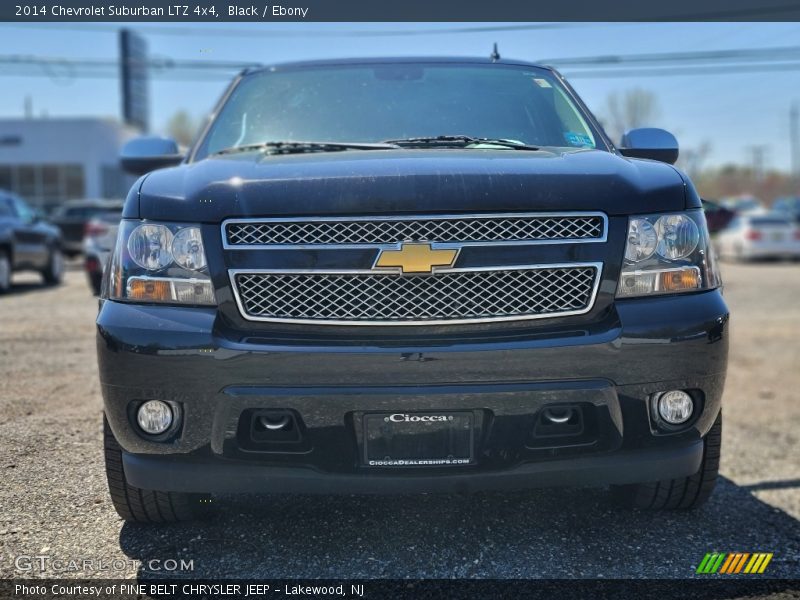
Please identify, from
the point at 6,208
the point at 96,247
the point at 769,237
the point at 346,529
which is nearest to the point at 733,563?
the point at 346,529

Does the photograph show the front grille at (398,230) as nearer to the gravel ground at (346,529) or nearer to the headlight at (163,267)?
the headlight at (163,267)

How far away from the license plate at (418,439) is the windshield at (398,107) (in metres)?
1.52

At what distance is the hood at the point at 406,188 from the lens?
8.75 ft

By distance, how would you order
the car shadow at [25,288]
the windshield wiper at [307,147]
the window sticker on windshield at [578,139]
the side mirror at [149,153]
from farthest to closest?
the car shadow at [25,288] → the side mirror at [149,153] → the window sticker on windshield at [578,139] → the windshield wiper at [307,147]

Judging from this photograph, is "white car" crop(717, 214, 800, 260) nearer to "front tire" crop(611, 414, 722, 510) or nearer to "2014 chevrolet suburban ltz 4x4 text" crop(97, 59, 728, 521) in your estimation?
"front tire" crop(611, 414, 722, 510)

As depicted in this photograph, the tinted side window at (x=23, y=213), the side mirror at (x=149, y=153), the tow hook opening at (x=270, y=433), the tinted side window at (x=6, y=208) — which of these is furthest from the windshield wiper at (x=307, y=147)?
the tinted side window at (x=23, y=213)

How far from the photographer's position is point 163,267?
2719mm

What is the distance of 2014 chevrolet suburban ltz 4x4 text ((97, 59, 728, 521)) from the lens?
2.57 m

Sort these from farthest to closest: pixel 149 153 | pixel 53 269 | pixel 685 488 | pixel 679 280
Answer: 1. pixel 53 269
2. pixel 149 153
3. pixel 685 488
4. pixel 679 280

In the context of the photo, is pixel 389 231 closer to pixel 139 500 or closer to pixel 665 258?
pixel 665 258

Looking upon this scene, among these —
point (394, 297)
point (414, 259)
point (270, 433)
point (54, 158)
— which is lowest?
point (54, 158)

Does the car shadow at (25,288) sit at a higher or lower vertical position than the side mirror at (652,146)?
lower

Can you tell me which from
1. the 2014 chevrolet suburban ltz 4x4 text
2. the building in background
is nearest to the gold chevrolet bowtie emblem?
the 2014 chevrolet suburban ltz 4x4 text

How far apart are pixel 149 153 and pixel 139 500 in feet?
6.30
